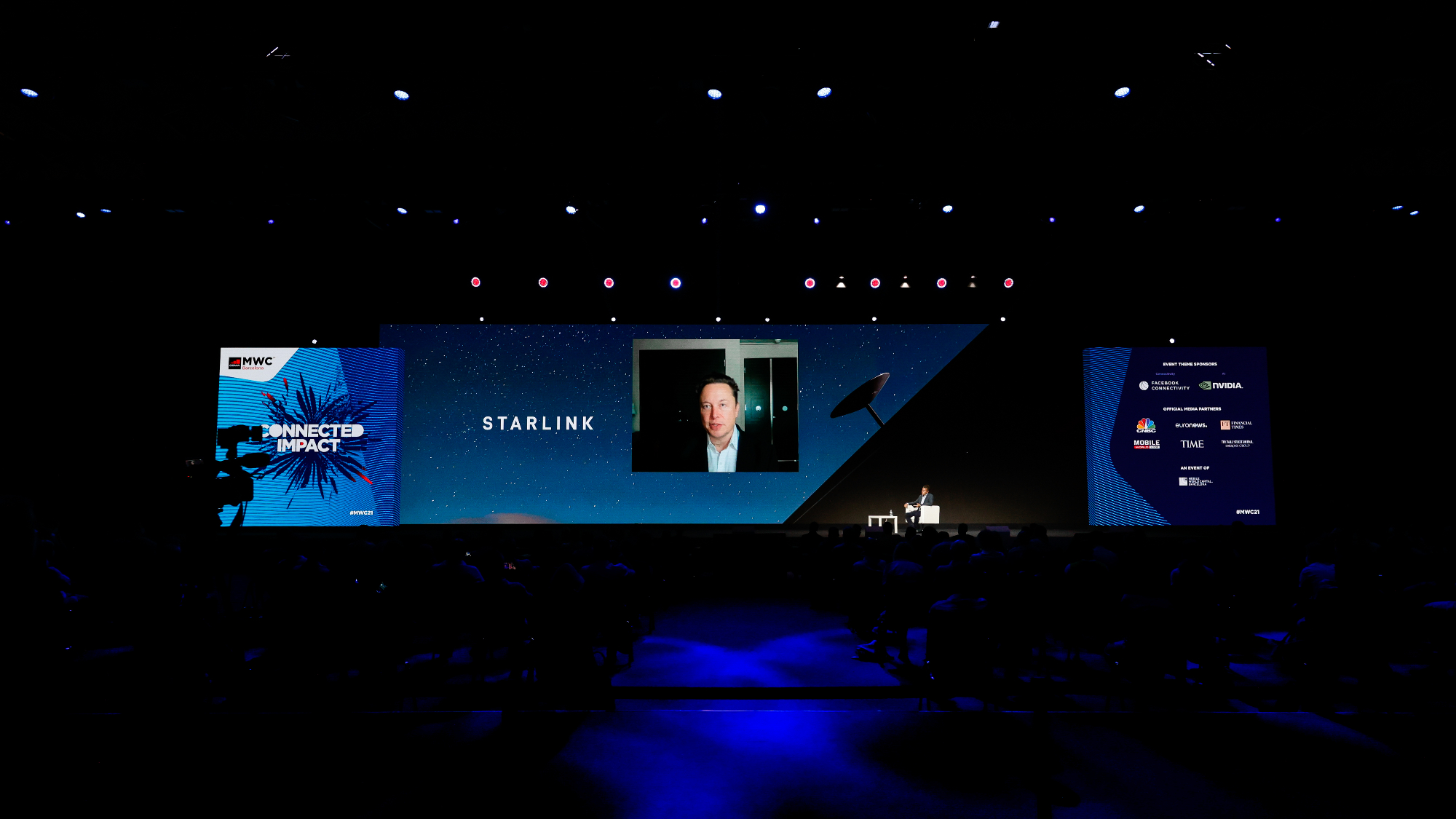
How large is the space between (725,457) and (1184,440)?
825 cm

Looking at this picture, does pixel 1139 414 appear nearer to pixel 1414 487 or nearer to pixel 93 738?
pixel 1414 487

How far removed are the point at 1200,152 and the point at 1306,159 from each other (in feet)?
4.63

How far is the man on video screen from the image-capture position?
12.0 metres

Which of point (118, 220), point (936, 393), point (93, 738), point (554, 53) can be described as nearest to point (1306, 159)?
→ point (936, 393)

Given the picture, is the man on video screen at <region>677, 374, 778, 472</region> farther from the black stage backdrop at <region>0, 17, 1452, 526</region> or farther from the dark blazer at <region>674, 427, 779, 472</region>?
the black stage backdrop at <region>0, 17, 1452, 526</region>

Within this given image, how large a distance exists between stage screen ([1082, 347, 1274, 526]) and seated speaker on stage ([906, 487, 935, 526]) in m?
2.95

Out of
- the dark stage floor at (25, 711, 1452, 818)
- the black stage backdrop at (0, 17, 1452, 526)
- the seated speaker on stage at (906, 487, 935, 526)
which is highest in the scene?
the black stage backdrop at (0, 17, 1452, 526)

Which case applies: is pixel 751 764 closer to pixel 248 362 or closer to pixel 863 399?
pixel 863 399

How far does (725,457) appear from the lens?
39.4 feet

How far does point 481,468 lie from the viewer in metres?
11.9

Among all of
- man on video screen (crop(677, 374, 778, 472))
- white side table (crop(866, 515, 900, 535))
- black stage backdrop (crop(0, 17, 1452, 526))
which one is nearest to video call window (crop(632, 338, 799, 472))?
man on video screen (crop(677, 374, 778, 472))

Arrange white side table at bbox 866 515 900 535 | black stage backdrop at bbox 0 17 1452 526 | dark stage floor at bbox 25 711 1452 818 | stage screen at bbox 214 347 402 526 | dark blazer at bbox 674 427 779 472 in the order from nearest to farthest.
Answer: dark stage floor at bbox 25 711 1452 818 → black stage backdrop at bbox 0 17 1452 526 → stage screen at bbox 214 347 402 526 → dark blazer at bbox 674 427 779 472 → white side table at bbox 866 515 900 535

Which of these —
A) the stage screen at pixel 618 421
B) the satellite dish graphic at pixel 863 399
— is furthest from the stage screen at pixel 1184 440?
the stage screen at pixel 618 421

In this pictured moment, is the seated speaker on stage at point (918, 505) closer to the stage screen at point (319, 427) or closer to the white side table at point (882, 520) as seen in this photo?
the white side table at point (882, 520)
